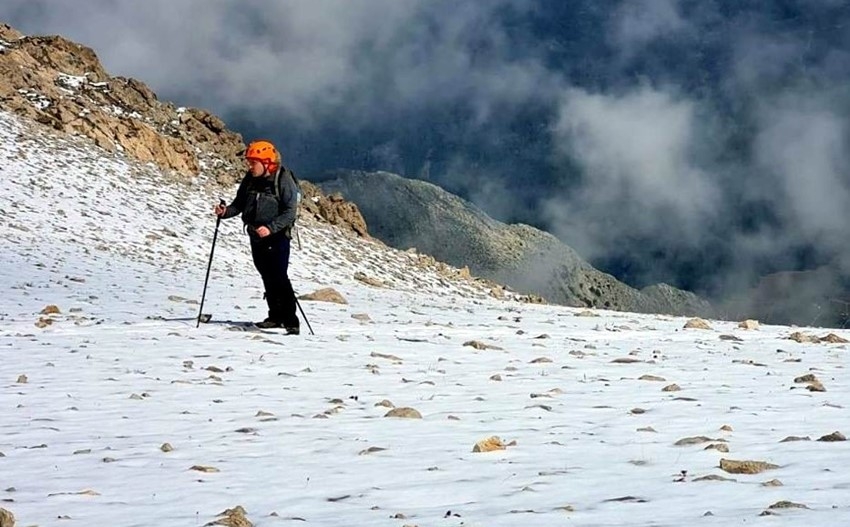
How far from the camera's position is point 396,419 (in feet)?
27.7

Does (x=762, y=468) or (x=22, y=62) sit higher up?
(x=22, y=62)

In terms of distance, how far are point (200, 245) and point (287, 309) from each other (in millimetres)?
21817

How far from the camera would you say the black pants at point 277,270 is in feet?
49.4

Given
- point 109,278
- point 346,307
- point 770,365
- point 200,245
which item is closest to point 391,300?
point 346,307

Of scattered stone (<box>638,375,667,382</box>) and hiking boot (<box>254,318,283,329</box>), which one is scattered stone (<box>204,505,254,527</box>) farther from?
hiking boot (<box>254,318,283,329</box>)

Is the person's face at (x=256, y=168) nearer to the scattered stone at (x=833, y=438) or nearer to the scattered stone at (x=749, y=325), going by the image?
the scattered stone at (x=833, y=438)

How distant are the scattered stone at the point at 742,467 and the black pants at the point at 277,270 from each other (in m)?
9.78

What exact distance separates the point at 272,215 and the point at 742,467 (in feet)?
33.0

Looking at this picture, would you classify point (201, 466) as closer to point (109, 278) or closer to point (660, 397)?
point (660, 397)

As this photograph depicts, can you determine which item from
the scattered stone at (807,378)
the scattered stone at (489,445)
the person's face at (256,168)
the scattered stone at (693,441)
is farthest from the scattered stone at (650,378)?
the person's face at (256,168)

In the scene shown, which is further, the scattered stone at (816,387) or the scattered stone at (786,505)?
the scattered stone at (816,387)

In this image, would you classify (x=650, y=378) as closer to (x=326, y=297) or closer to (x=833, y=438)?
(x=833, y=438)

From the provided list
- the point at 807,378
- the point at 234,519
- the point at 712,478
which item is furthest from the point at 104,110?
the point at 712,478

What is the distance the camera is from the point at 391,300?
88.9 ft
